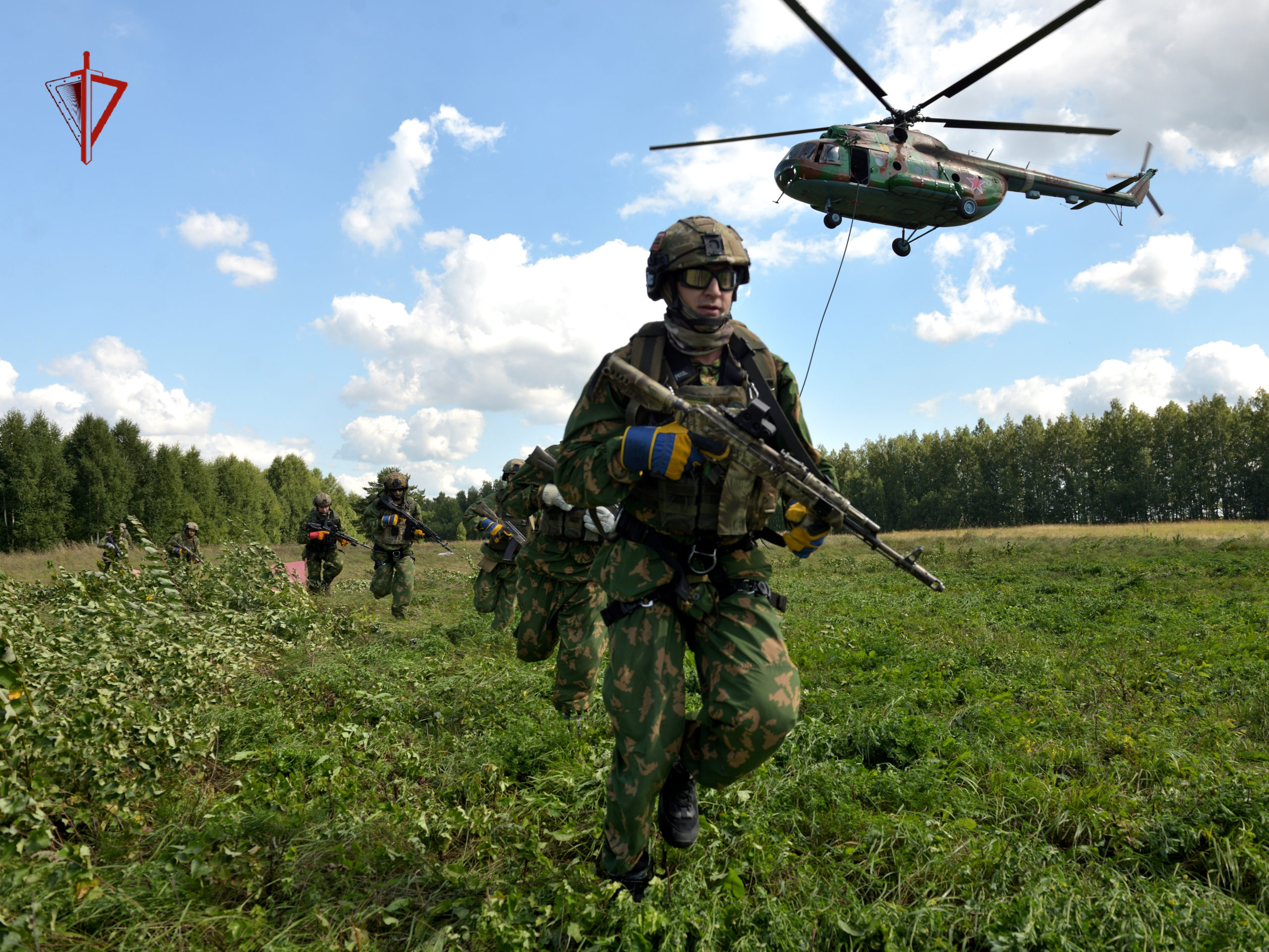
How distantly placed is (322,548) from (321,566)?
42 cm

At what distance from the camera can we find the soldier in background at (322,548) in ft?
43.8

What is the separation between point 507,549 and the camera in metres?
9.28

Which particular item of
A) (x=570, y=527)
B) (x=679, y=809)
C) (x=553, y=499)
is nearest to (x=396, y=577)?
(x=553, y=499)

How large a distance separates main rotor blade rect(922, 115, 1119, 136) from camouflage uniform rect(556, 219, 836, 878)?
14.7m

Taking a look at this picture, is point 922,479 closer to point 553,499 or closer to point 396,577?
point 396,577

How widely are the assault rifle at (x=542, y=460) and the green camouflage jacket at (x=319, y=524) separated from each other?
26.4 feet

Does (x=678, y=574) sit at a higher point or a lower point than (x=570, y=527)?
lower

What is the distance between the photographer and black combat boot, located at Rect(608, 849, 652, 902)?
3039 mm

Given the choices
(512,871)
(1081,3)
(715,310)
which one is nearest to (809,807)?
(512,871)

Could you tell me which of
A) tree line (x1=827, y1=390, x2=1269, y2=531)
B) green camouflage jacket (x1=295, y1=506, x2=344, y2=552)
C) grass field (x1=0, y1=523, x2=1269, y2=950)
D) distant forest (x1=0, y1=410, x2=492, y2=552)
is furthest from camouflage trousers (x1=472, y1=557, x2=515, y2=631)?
tree line (x1=827, y1=390, x2=1269, y2=531)

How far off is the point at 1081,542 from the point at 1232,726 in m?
19.6

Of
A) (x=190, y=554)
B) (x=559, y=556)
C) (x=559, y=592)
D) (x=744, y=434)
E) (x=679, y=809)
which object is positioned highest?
(x=744, y=434)

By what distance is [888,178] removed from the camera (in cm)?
1834

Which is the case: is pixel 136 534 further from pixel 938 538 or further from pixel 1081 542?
pixel 938 538
